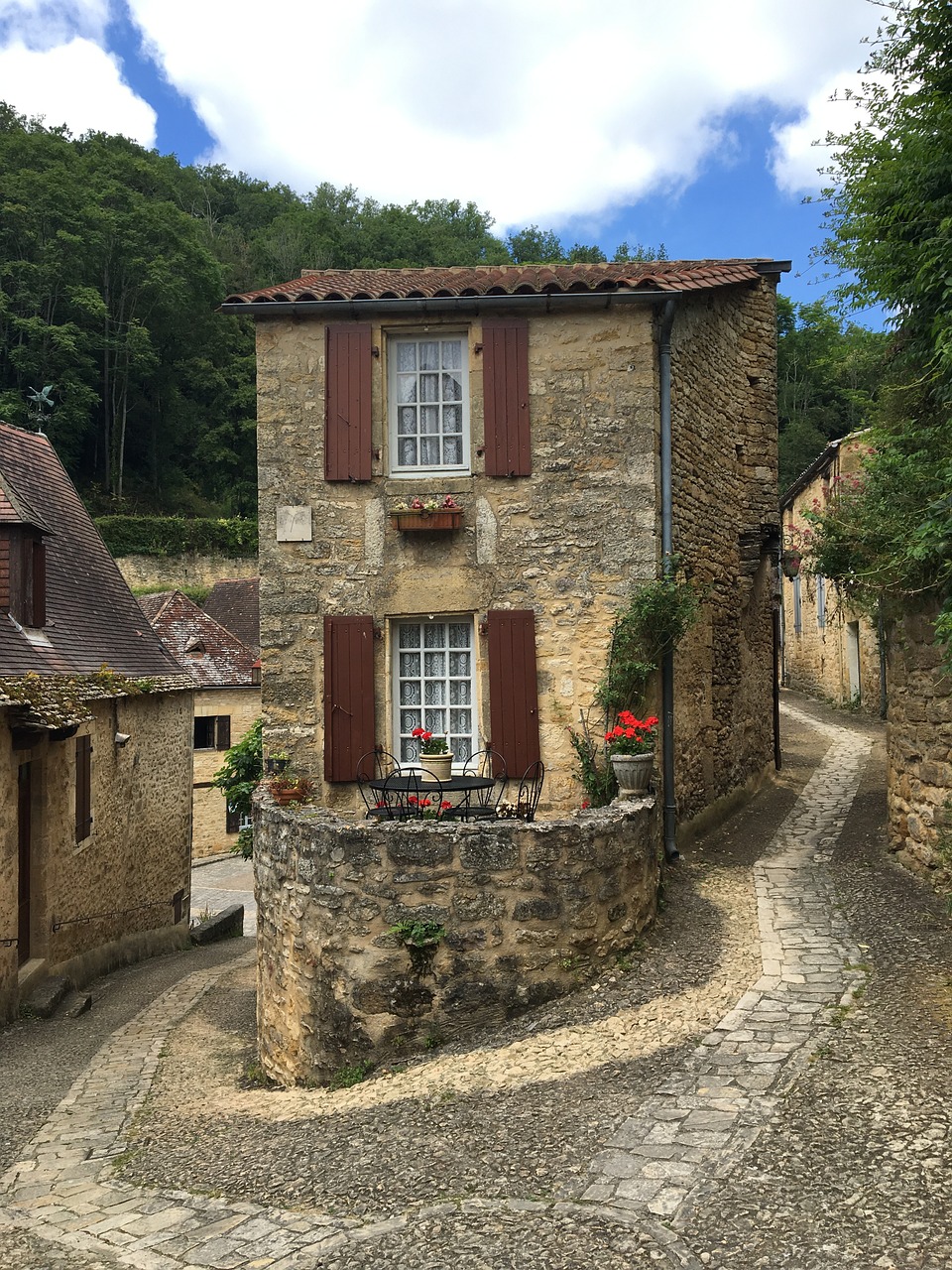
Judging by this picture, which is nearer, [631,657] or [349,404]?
[631,657]

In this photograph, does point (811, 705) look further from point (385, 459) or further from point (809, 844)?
point (385, 459)

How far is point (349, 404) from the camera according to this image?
30.5 ft

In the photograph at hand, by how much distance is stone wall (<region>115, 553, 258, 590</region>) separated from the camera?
3734cm

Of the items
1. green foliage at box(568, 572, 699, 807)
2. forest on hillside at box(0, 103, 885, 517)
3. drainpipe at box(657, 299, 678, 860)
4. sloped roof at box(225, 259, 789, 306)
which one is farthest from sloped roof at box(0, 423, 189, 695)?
forest on hillside at box(0, 103, 885, 517)

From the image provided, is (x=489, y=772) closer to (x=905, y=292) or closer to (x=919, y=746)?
(x=919, y=746)

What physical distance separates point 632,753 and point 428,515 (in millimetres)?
2891

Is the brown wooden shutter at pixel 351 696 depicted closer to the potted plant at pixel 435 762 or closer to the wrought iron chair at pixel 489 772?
the wrought iron chair at pixel 489 772

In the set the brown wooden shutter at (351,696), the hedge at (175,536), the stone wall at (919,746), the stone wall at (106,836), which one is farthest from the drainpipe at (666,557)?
the hedge at (175,536)

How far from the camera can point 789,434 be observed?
3447cm

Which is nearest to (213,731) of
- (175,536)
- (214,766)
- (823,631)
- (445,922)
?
(214,766)

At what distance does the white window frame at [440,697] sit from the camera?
927 cm

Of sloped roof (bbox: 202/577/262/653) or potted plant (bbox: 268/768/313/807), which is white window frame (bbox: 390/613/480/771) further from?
sloped roof (bbox: 202/577/262/653)

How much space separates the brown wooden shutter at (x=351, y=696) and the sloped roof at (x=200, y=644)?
16.0 metres

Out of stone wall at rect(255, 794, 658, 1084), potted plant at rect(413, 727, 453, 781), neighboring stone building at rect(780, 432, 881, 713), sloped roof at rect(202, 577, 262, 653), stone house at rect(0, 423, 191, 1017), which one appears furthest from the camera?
sloped roof at rect(202, 577, 262, 653)
